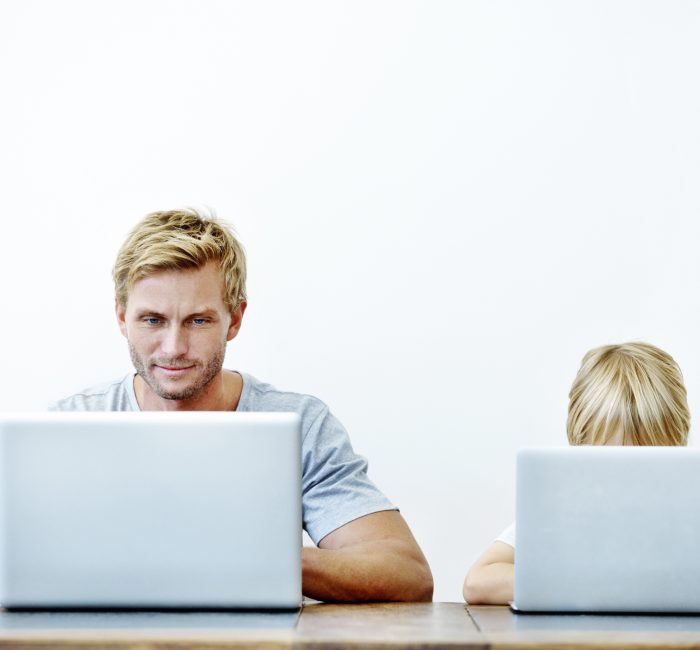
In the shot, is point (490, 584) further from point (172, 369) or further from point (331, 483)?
point (172, 369)

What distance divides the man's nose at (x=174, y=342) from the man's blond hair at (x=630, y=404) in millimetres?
774

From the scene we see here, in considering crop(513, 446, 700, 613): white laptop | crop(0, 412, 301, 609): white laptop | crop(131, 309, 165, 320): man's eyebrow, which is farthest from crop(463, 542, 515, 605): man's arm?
crop(131, 309, 165, 320): man's eyebrow

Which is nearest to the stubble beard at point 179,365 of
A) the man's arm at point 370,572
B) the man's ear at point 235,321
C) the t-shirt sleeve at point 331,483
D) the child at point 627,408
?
the man's ear at point 235,321

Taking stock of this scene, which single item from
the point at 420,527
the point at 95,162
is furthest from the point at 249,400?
the point at 95,162

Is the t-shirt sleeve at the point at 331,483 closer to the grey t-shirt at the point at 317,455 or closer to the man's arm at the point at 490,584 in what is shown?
the grey t-shirt at the point at 317,455

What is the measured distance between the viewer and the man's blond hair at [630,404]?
5.98ft

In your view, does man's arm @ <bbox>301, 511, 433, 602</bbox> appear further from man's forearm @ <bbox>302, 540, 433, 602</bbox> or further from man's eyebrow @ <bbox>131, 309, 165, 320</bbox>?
man's eyebrow @ <bbox>131, 309, 165, 320</bbox>

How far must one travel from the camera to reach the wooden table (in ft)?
3.84

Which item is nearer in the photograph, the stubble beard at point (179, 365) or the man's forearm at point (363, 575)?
the man's forearm at point (363, 575)

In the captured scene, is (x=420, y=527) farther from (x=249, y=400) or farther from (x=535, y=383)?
(x=249, y=400)

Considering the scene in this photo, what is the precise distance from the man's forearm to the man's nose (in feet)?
1.83

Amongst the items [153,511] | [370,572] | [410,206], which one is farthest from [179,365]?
[410,206]

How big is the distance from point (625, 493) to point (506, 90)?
193 cm

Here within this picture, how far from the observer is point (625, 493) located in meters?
1.33
